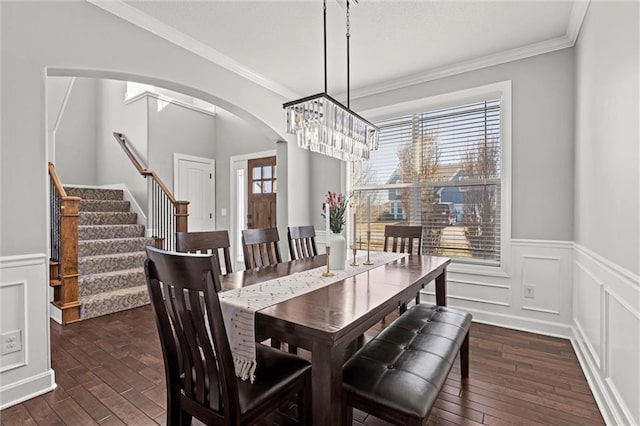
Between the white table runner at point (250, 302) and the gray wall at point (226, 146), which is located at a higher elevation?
the gray wall at point (226, 146)

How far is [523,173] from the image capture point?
10.2 feet

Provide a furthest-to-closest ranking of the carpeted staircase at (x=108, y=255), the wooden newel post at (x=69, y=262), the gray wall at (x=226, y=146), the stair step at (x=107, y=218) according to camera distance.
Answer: the gray wall at (x=226, y=146), the stair step at (x=107, y=218), the carpeted staircase at (x=108, y=255), the wooden newel post at (x=69, y=262)

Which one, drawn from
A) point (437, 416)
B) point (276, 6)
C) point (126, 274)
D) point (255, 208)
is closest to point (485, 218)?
point (437, 416)

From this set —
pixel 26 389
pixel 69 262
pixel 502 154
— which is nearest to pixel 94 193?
pixel 69 262

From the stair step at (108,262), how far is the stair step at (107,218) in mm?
778

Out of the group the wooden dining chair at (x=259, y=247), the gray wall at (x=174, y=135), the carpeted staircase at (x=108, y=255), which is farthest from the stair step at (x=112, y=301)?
the gray wall at (x=174, y=135)

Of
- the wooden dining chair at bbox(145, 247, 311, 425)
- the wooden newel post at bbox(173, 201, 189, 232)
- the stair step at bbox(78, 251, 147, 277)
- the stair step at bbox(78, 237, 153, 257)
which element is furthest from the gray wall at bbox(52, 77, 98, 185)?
the wooden dining chair at bbox(145, 247, 311, 425)

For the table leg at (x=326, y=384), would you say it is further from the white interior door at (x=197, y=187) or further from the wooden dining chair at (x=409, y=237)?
the white interior door at (x=197, y=187)

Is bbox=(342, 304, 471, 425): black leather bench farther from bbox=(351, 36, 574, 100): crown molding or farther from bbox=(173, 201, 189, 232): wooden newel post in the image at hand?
bbox=(173, 201, 189, 232): wooden newel post

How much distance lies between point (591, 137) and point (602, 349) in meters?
1.42

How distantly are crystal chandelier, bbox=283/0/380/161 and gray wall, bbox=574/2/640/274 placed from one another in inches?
59.5

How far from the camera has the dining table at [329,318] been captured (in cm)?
116

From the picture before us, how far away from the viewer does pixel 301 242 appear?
9.84 feet

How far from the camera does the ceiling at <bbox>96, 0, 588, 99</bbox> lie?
2.46 meters
